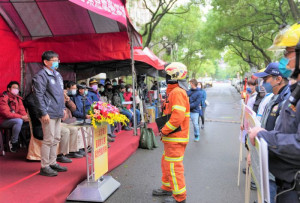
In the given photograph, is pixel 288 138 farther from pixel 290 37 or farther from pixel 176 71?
pixel 176 71

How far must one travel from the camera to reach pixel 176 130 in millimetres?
3916

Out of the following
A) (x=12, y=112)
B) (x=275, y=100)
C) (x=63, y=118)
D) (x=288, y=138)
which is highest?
(x=275, y=100)

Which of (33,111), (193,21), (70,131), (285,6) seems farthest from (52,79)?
(193,21)

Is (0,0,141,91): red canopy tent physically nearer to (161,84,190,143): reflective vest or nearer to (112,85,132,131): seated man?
(112,85,132,131): seated man

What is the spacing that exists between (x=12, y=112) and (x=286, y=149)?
6.08 meters

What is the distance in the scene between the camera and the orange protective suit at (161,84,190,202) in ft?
12.6

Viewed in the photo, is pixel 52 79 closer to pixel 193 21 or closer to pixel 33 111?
pixel 33 111

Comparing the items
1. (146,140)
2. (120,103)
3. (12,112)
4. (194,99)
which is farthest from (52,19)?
(194,99)

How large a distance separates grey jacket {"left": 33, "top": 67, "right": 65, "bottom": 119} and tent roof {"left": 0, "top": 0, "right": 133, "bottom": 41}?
262cm

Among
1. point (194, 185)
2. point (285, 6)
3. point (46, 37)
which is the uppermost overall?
point (285, 6)

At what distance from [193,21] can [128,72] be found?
719 inches

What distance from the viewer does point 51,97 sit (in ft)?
14.3

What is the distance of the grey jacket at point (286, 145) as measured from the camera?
187 centimetres

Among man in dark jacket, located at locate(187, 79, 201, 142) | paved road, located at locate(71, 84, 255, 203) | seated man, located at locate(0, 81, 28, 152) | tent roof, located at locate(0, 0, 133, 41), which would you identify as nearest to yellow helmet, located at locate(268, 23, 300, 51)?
paved road, located at locate(71, 84, 255, 203)
